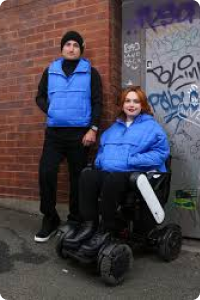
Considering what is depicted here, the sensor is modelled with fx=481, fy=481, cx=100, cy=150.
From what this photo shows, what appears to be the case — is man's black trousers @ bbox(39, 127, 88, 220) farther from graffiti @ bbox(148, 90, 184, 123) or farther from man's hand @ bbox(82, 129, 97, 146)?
graffiti @ bbox(148, 90, 184, 123)

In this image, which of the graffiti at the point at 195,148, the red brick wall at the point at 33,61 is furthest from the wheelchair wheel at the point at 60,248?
the graffiti at the point at 195,148

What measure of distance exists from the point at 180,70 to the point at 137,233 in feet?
5.60

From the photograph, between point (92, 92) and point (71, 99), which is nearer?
point (71, 99)

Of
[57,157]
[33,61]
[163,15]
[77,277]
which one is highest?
[163,15]

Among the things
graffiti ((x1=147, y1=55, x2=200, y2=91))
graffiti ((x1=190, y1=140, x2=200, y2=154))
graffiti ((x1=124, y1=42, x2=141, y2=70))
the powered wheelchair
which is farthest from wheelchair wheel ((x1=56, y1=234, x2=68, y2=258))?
graffiti ((x1=124, y1=42, x2=141, y2=70))

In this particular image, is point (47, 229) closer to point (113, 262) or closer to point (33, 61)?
point (113, 262)

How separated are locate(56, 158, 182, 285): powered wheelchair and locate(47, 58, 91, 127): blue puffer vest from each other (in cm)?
95

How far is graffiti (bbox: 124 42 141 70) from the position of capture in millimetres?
4973

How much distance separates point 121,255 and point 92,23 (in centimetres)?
259

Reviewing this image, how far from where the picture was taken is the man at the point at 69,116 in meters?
4.48

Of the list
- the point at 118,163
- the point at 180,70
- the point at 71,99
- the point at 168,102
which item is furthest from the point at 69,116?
the point at 180,70

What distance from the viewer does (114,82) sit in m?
4.98

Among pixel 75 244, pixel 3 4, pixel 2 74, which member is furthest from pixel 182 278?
pixel 3 4

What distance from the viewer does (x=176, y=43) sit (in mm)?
4727
